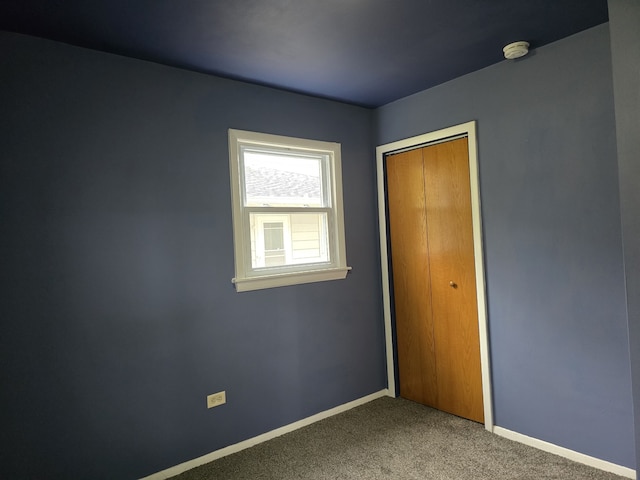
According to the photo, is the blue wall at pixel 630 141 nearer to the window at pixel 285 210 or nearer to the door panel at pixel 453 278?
the door panel at pixel 453 278

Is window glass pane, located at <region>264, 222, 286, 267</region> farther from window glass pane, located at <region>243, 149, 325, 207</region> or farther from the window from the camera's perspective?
window glass pane, located at <region>243, 149, 325, 207</region>

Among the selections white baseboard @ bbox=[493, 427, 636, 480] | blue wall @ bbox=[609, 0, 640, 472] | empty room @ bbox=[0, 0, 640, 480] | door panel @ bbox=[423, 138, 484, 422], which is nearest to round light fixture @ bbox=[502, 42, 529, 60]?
empty room @ bbox=[0, 0, 640, 480]

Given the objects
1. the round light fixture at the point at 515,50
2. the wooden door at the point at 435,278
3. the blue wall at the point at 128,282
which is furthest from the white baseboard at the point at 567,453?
the round light fixture at the point at 515,50

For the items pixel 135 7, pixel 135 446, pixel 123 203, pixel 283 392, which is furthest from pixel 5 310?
pixel 283 392

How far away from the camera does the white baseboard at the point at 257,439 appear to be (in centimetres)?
246

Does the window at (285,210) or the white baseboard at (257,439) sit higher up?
the window at (285,210)

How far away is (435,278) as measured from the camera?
322 centimetres

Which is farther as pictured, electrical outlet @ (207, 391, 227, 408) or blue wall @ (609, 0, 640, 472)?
electrical outlet @ (207, 391, 227, 408)

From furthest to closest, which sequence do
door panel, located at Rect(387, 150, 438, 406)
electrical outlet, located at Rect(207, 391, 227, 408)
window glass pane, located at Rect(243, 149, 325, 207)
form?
door panel, located at Rect(387, 150, 438, 406), window glass pane, located at Rect(243, 149, 325, 207), electrical outlet, located at Rect(207, 391, 227, 408)

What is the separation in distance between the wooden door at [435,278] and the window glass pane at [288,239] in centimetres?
68

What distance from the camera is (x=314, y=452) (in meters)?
2.68

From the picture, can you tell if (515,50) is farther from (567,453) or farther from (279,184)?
(567,453)

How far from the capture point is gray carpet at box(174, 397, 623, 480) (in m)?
2.37

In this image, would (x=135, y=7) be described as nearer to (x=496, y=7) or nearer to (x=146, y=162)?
(x=146, y=162)
